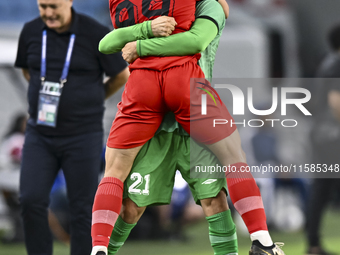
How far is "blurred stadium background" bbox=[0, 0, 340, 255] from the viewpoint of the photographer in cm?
627

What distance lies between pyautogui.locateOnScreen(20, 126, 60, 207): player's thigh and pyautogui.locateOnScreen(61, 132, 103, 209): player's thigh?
0.30ft

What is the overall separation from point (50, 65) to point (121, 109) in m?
0.87

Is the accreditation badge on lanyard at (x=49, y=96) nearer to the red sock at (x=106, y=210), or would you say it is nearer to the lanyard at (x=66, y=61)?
the lanyard at (x=66, y=61)

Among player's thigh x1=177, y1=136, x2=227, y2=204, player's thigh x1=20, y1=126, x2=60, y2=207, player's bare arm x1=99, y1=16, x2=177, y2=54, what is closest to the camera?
player's bare arm x1=99, y1=16, x2=177, y2=54

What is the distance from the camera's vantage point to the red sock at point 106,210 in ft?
8.53

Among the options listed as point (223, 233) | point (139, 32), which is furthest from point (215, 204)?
point (139, 32)

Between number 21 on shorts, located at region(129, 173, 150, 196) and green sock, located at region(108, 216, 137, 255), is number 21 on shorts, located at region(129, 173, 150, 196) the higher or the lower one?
the higher one

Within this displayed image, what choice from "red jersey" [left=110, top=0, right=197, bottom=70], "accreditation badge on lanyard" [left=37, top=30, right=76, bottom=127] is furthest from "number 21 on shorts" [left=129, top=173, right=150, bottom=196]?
"accreditation badge on lanyard" [left=37, top=30, right=76, bottom=127]

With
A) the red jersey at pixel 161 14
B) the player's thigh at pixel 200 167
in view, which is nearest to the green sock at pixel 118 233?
the player's thigh at pixel 200 167

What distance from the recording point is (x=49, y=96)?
3.30 meters

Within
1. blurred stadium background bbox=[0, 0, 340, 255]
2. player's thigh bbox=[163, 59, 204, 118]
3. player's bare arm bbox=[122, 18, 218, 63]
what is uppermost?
player's bare arm bbox=[122, 18, 218, 63]

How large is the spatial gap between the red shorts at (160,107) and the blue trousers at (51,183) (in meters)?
0.72

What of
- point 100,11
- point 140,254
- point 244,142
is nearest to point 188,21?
point 140,254

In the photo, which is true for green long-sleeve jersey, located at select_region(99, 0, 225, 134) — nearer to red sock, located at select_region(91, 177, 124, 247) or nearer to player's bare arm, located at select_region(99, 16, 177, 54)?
player's bare arm, located at select_region(99, 16, 177, 54)
